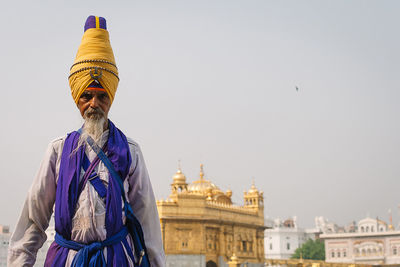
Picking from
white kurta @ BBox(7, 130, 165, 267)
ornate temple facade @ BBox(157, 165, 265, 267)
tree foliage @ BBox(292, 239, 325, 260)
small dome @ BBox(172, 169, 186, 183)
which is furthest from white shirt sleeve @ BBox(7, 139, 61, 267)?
tree foliage @ BBox(292, 239, 325, 260)

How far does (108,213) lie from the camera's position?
2.61m

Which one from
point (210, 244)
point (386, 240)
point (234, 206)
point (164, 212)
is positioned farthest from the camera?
point (386, 240)

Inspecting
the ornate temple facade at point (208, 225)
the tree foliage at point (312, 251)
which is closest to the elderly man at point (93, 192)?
the ornate temple facade at point (208, 225)

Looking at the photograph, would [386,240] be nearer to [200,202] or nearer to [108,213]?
[200,202]

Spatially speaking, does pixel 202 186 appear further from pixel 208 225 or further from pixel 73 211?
pixel 73 211

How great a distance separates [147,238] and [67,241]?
1.27 ft

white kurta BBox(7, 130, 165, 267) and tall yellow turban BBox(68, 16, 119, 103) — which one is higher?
tall yellow turban BBox(68, 16, 119, 103)

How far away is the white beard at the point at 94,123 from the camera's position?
2.80 m

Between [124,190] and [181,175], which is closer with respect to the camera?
[124,190]

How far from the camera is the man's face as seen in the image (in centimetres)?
283

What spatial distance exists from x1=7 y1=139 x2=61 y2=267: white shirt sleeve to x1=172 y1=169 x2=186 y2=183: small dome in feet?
87.5

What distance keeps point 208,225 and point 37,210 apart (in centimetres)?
2710

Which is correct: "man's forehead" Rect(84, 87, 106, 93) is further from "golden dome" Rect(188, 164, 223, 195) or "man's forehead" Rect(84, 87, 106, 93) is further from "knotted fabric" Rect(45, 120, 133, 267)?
"golden dome" Rect(188, 164, 223, 195)

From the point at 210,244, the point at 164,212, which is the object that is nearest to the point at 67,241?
the point at 164,212
